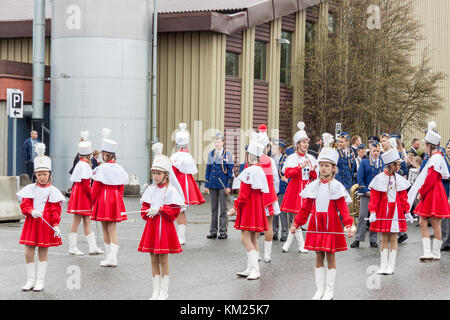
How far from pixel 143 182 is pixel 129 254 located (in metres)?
13.6

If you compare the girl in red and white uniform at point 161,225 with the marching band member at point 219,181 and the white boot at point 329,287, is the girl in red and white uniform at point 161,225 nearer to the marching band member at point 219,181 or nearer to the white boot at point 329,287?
the white boot at point 329,287

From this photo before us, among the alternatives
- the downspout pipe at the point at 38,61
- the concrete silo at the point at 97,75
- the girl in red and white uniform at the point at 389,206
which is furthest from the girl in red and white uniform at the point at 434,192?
the downspout pipe at the point at 38,61

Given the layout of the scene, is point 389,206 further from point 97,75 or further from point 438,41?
point 438,41

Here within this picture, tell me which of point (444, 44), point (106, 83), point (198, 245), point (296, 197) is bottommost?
point (198, 245)

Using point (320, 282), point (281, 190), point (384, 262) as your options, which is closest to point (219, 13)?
point (281, 190)

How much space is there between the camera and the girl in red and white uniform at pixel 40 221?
9172 mm

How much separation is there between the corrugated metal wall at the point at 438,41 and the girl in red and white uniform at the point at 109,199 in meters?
28.9

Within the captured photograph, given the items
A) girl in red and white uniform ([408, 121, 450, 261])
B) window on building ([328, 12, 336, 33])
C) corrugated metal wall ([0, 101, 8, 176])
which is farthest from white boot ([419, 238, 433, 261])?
window on building ([328, 12, 336, 33])

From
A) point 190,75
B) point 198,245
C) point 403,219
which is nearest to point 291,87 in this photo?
point 190,75

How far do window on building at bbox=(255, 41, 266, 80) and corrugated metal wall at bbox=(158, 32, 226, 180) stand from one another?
238 centimetres

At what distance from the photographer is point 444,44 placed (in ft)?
136

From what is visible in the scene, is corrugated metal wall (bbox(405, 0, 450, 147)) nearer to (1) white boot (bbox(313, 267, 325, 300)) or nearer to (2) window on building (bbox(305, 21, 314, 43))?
(2) window on building (bbox(305, 21, 314, 43))

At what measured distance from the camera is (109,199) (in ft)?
36.7
